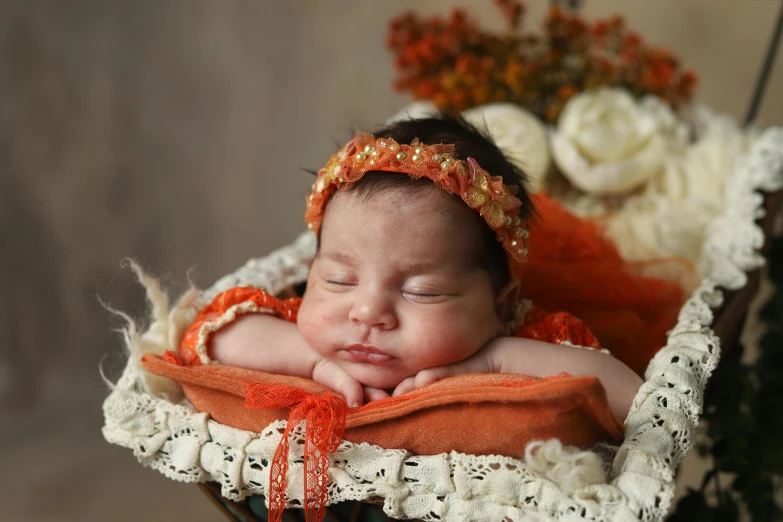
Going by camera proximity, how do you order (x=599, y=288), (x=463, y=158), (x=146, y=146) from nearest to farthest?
(x=463, y=158)
(x=599, y=288)
(x=146, y=146)

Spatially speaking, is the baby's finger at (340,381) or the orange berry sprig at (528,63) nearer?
the baby's finger at (340,381)

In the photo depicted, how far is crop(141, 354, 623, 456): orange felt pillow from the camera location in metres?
0.80

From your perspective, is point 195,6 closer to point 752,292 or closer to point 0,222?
point 0,222

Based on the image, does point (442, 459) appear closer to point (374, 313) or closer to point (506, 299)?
point (374, 313)

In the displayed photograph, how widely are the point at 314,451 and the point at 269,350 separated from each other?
299mm

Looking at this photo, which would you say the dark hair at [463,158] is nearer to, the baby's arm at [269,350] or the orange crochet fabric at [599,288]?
the orange crochet fabric at [599,288]

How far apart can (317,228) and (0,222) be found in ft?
5.17

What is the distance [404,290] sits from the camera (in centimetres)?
103

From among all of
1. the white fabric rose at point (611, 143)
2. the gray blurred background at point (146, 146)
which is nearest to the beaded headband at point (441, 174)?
the white fabric rose at point (611, 143)

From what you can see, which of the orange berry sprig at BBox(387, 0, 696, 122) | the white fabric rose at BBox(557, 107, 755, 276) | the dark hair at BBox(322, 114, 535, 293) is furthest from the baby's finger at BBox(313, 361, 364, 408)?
the orange berry sprig at BBox(387, 0, 696, 122)

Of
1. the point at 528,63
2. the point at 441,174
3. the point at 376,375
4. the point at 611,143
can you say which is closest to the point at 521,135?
the point at 611,143

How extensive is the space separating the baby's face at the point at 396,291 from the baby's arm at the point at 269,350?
0.04 meters

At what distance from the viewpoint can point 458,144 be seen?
115 centimetres

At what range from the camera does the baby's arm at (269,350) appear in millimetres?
1113
